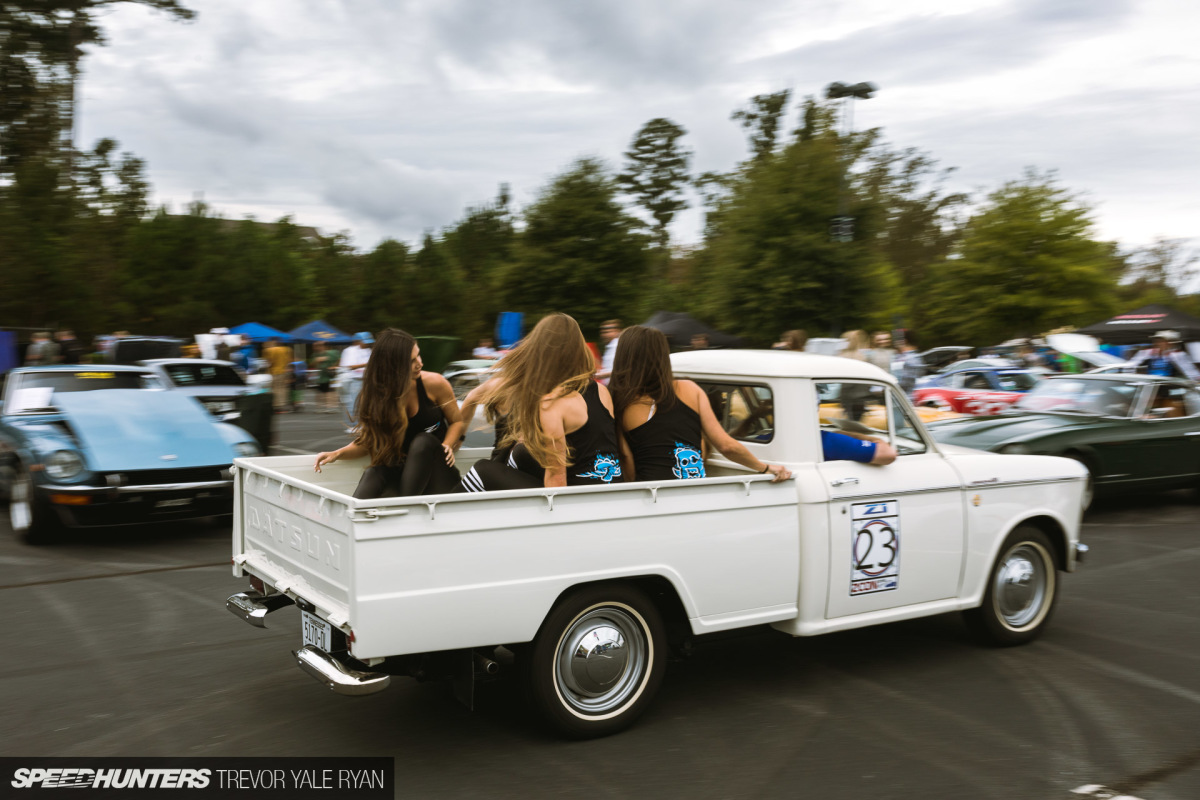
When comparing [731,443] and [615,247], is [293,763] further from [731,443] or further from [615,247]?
[615,247]

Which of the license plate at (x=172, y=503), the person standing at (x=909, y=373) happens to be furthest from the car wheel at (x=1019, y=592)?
the person standing at (x=909, y=373)

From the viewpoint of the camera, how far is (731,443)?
15.0 ft

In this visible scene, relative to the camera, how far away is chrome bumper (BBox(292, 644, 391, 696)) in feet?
11.7

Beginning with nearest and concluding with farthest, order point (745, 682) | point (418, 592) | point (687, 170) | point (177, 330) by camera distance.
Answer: point (418, 592) → point (745, 682) → point (177, 330) → point (687, 170)

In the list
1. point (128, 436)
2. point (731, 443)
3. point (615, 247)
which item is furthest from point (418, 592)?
point (615, 247)

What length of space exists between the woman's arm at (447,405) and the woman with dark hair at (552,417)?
25.3 inches

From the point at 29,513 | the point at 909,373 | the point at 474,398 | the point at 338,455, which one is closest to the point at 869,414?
the point at 474,398

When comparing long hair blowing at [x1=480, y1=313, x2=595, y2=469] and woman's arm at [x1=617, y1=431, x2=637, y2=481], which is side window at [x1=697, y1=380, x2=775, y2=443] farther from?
long hair blowing at [x1=480, y1=313, x2=595, y2=469]

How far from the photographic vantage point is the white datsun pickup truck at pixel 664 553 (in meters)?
3.62

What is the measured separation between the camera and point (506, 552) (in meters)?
3.73

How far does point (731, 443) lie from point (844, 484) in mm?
598

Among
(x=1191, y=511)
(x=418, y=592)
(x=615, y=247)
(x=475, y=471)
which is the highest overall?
(x=615, y=247)

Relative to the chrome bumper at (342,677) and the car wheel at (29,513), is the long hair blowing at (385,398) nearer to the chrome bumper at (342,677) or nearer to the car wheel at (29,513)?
the chrome bumper at (342,677)

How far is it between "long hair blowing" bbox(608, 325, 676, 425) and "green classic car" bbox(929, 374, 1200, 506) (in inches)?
232
